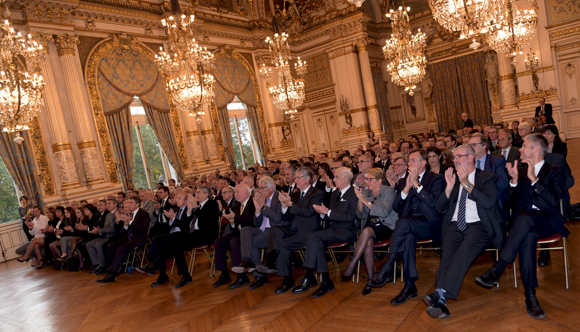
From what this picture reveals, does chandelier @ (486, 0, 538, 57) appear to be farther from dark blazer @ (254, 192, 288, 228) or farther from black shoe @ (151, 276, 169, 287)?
black shoe @ (151, 276, 169, 287)

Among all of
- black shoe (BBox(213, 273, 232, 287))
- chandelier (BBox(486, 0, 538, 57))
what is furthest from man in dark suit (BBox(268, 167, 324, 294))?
chandelier (BBox(486, 0, 538, 57))

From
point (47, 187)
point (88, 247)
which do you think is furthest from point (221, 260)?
point (47, 187)

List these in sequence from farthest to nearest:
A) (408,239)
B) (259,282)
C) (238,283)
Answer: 1. (238,283)
2. (259,282)
3. (408,239)

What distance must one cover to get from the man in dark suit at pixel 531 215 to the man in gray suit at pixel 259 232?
7.44 ft

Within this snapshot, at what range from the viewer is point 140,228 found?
591 centimetres

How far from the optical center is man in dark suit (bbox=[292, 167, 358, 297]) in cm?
397

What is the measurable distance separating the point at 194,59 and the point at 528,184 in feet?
22.1

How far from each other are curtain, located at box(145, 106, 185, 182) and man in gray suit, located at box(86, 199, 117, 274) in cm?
395

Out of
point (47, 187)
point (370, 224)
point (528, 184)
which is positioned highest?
point (47, 187)

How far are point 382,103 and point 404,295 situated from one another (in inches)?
505

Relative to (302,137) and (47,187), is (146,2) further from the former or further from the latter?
(302,137)

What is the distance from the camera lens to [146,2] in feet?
34.8

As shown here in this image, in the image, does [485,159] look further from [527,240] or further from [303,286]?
[303,286]

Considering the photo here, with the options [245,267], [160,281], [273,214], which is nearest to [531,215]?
[273,214]
